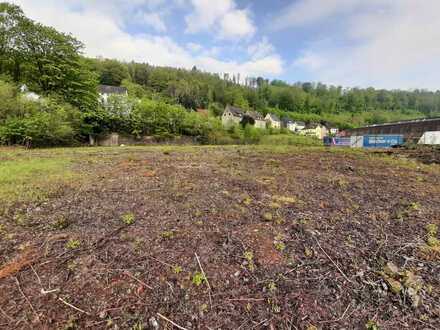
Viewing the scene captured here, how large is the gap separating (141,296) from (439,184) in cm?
679

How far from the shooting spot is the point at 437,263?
81.1 inches

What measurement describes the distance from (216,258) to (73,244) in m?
1.56

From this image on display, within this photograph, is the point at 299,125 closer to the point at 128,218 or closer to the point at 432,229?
the point at 432,229

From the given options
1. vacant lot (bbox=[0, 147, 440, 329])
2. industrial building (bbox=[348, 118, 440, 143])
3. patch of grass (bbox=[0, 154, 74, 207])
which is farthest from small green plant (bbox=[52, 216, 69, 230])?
industrial building (bbox=[348, 118, 440, 143])

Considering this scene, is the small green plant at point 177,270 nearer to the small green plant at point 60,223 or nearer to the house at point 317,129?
the small green plant at point 60,223

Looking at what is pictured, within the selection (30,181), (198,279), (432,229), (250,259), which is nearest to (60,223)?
(198,279)

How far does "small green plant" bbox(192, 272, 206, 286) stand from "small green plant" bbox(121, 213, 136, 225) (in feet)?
4.33

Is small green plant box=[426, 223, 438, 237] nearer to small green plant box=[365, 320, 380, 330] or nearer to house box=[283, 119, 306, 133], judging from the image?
small green plant box=[365, 320, 380, 330]

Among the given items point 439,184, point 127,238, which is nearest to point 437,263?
point 127,238

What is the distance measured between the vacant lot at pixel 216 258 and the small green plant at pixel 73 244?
0.01 meters

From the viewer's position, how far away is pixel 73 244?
7.29 feet

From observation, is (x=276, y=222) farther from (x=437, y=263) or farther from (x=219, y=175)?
(x=219, y=175)

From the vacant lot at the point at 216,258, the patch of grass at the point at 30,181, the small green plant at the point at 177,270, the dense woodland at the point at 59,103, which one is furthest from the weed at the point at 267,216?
the dense woodland at the point at 59,103

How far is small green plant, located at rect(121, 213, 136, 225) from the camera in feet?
8.96
